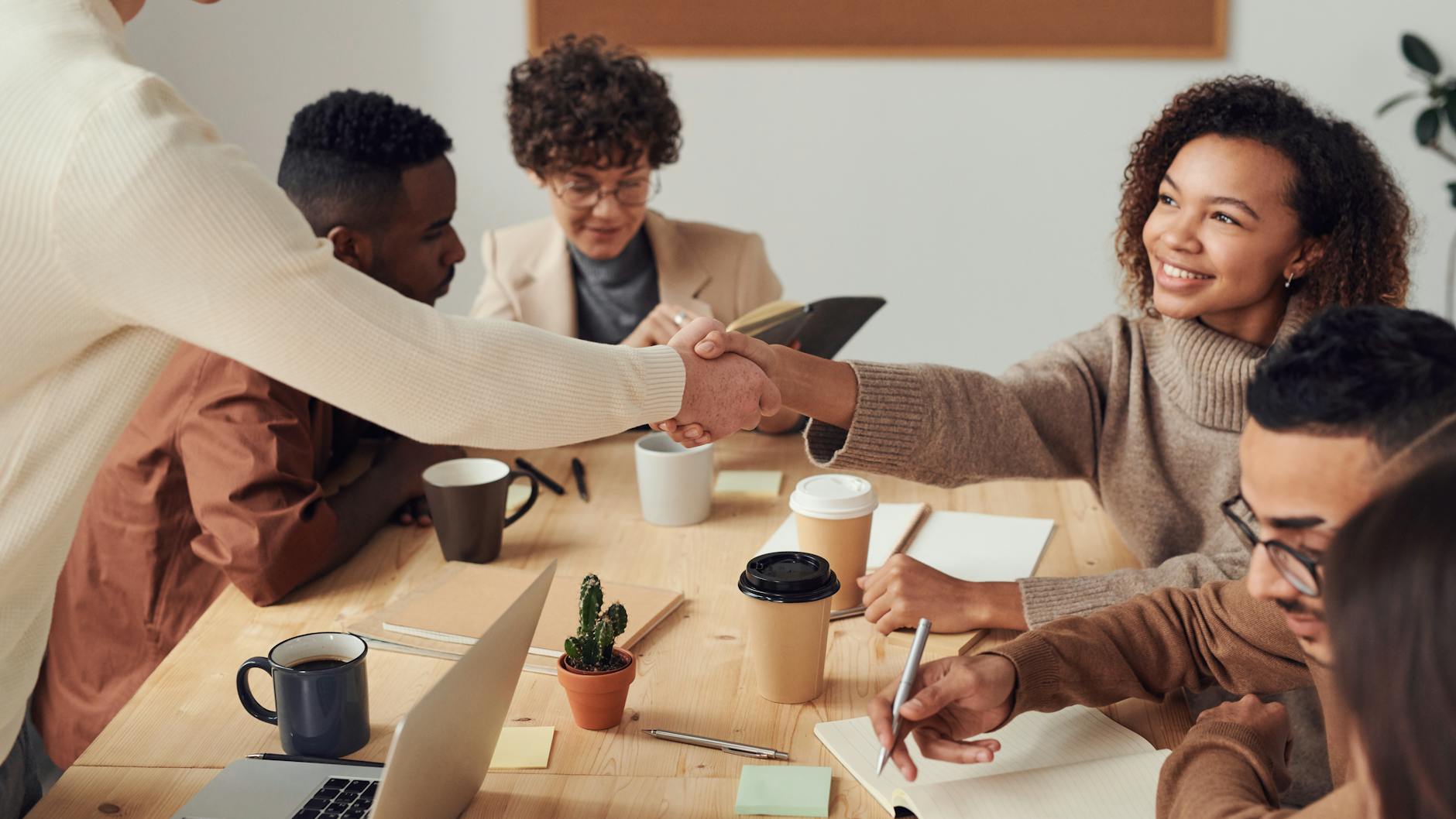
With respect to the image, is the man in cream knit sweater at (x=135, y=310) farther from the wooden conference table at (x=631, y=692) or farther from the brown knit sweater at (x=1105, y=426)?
the brown knit sweater at (x=1105, y=426)

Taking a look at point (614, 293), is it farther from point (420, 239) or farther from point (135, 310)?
point (135, 310)

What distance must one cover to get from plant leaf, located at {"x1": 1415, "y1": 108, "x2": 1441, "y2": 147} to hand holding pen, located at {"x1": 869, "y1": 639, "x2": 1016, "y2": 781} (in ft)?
9.11

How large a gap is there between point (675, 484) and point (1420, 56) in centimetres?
267

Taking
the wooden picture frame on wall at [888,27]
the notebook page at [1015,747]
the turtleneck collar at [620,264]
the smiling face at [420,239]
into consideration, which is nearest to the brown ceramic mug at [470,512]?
the smiling face at [420,239]

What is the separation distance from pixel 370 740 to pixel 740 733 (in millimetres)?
326

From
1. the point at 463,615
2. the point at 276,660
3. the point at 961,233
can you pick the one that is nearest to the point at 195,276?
the point at 276,660

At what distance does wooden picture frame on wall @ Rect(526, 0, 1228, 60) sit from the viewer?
3.36 m

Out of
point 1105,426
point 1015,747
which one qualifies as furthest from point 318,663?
point 1105,426

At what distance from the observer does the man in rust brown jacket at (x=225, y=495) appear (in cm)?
145

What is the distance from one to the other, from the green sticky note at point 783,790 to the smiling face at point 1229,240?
0.79m

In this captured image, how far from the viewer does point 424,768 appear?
89cm

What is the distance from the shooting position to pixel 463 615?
135cm

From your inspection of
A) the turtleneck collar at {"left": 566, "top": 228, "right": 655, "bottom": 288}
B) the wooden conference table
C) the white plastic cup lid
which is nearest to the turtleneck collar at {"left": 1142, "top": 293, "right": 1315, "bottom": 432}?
the wooden conference table

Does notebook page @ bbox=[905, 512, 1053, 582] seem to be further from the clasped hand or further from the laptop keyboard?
the laptop keyboard
